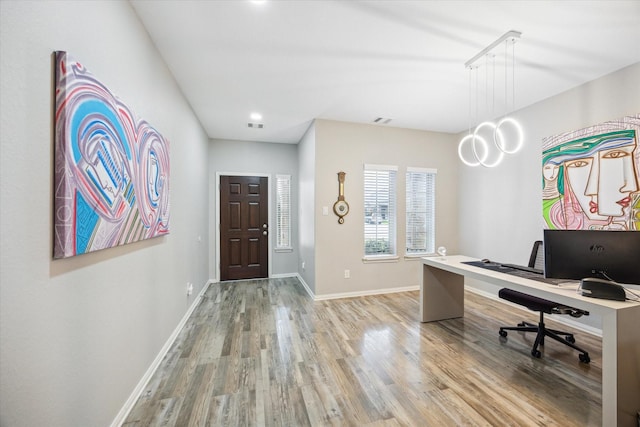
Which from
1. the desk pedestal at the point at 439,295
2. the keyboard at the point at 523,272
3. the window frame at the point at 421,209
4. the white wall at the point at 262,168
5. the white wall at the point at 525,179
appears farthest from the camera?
the white wall at the point at 262,168

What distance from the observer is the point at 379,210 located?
4410 millimetres

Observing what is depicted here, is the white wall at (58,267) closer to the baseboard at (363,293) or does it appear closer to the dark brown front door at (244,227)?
the baseboard at (363,293)

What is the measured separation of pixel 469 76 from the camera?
278cm

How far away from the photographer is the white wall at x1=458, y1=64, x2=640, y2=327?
2.72 metres

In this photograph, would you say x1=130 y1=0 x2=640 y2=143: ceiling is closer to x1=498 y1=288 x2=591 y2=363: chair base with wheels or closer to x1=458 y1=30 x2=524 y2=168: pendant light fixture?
x1=458 y1=30 x2=524 y2=168: pendant light fixture

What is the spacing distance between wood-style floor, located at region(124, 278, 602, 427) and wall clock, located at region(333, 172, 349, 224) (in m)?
1.49

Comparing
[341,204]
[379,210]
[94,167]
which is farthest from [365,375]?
[379,210]

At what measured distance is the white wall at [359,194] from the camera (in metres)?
4.03

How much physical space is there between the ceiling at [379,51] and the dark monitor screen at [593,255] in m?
1.63

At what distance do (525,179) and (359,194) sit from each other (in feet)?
7.49

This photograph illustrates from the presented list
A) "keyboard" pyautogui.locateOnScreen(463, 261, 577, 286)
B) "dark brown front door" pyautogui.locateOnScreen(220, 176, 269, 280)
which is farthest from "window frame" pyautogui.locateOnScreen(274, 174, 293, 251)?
"keyboard" pyautogui.locateOnScreen(463, 261, 577, 286)

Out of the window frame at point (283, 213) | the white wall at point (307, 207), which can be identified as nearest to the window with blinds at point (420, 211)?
the white wall at point (307, 207)

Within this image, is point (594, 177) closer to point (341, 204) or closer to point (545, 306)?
point (545, 306)

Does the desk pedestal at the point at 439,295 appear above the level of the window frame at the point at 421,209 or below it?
below
